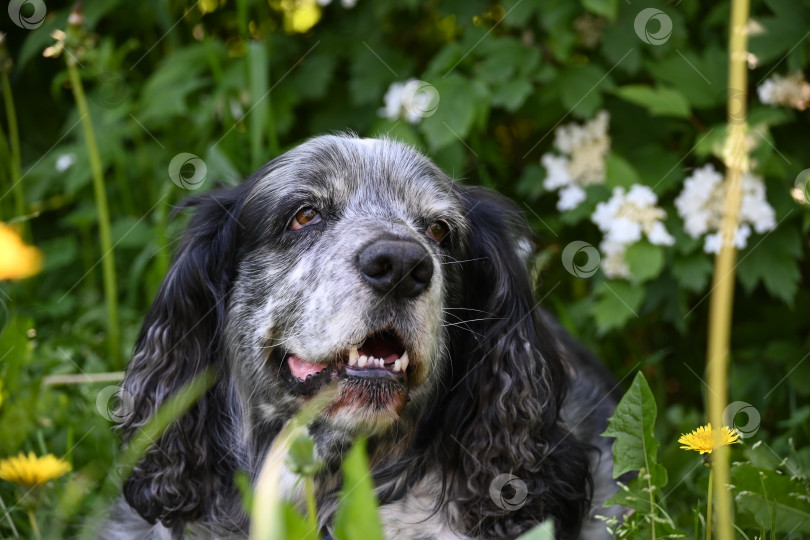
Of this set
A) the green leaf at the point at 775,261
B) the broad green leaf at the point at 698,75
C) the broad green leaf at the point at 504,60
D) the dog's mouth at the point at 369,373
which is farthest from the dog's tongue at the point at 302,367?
the broad green leaf at the point at 698,75

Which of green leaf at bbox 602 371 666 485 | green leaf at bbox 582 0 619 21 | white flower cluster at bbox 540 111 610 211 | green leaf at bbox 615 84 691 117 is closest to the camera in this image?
green leaf at bbox 602 371 666 485

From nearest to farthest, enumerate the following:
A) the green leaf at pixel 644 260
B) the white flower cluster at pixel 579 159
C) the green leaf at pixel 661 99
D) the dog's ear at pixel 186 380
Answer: the dog's ear at pixel 186 380 → the green leaf at pixel 661 99 → the green leaf at pixel 644 260 → the white flower cluster at pixel 579 159

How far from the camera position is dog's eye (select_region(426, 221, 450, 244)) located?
3025 mm

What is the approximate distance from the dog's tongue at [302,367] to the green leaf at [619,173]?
1.97 m

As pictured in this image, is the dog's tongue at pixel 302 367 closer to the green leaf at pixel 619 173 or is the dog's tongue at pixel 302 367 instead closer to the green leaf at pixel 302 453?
the green leaf at pixel 302 453

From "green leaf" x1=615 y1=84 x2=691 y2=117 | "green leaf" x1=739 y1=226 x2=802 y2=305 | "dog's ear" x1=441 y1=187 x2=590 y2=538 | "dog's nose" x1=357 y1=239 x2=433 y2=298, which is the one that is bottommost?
"dog's ear" x1=441 y1=187 x2=590 y2=538

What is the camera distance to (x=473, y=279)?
3207mm

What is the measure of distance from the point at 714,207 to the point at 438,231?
1.60 metres

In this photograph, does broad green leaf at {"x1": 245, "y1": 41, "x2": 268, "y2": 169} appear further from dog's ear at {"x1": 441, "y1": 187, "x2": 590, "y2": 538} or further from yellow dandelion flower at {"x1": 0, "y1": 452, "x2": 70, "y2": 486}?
yellow dandelion flower at {"x1": 0, "y1": 452, "x2": 70, "y2": 486}

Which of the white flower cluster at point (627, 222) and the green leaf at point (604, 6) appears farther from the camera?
the white flower cluster at point (627, 222)

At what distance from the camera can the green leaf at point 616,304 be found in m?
4.02

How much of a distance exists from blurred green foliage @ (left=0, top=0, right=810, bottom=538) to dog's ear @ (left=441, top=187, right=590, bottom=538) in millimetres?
561

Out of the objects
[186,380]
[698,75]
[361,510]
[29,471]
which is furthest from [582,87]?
[361,510]

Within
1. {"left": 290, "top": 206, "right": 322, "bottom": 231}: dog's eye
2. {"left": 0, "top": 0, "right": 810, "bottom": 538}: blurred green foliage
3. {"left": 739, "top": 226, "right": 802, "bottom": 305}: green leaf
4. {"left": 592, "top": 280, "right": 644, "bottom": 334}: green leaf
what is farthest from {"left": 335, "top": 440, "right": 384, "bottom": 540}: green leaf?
{"left": 739, "top": 226, "right": 802, "bottom": 305}: green leaf
